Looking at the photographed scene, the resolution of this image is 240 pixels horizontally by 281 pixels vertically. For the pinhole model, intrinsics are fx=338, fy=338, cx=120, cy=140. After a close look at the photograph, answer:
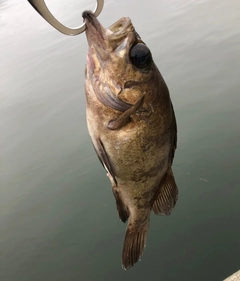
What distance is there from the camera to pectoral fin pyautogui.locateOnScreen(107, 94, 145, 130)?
5.26 feet

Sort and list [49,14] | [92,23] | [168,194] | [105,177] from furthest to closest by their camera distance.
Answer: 1. [105,177]
2. [168,194]
3. [92,23]
4. [49,14]

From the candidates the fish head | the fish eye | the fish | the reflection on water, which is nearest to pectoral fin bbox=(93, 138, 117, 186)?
the fish

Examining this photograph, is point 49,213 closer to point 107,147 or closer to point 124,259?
point 124,259

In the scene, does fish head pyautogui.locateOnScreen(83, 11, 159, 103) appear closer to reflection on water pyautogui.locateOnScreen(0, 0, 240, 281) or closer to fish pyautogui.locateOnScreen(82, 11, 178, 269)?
fish pyautogui.locateOnScreen(82, 11, 178, 269)

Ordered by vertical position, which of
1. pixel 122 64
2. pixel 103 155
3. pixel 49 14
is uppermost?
pixel 49 14

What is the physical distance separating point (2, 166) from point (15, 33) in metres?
10.3

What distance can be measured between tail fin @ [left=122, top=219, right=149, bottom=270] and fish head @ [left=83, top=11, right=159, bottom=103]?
92cm

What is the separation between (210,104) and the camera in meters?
6.68

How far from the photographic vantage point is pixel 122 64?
1648 mm

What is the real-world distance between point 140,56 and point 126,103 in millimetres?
233

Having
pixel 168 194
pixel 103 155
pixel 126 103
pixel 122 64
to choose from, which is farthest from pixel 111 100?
pixel 168 194

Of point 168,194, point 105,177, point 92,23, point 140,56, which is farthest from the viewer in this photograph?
point 105,177

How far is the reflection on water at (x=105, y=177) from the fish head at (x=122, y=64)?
370 centimetres

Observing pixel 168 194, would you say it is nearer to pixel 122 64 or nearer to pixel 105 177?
pixel 122 64
